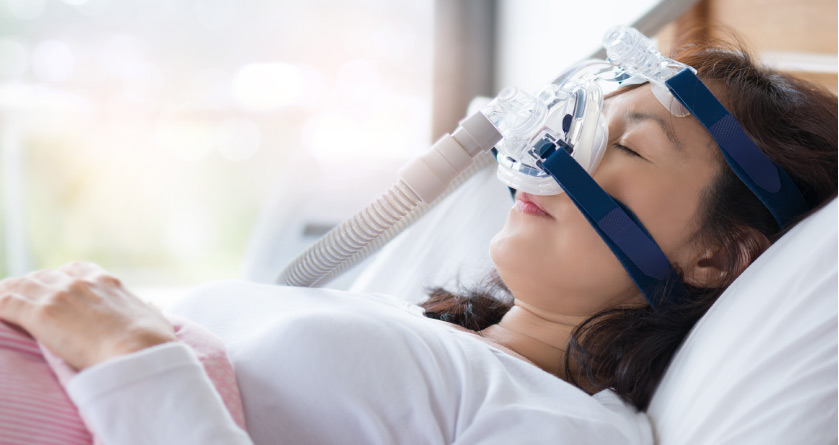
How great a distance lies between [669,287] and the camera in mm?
1190

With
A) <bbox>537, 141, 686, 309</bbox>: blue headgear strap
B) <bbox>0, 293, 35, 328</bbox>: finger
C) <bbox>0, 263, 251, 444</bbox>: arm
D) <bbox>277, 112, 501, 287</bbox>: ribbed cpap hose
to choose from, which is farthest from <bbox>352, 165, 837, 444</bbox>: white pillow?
<bbox>0, 293, 35, 328</bbox>: finger

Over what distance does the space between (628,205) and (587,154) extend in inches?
4.3

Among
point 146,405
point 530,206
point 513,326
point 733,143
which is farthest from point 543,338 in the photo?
point 146,405

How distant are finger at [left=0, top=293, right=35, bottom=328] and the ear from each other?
100 cm

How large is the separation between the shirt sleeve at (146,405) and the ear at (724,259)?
790mm

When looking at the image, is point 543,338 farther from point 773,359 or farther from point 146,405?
point 146,405

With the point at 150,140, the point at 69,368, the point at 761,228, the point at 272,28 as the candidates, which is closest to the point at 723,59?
the point at 761,228

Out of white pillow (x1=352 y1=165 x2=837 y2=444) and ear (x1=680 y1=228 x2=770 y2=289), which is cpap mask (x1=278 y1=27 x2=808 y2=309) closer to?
ear (x1=680 y1=228 x2=770 y2=289)

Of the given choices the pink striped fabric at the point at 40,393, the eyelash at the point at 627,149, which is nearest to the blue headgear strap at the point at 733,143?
the eyelash at the point at 627,149

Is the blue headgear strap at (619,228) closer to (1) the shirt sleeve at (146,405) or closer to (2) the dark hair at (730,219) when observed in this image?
(2) the dark hair at (730,219)

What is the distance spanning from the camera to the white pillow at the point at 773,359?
0.81 metres

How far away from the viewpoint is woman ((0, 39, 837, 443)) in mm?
875

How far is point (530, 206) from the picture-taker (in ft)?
4.10

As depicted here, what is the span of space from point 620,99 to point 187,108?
2.66m
